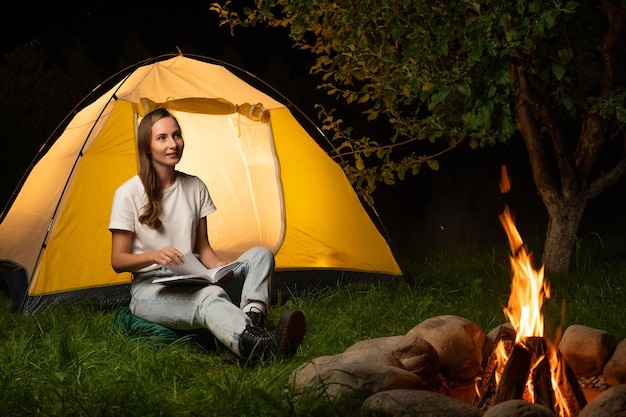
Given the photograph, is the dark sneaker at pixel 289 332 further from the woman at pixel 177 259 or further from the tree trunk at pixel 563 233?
the tree trunk at pixel 563 233

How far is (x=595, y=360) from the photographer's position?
12.6ft

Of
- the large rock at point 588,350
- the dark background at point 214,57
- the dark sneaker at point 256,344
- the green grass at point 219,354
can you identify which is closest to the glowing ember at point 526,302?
the large rock at point 588,350

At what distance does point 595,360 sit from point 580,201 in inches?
102

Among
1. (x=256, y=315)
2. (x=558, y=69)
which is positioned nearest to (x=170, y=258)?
(x=256, y=315)

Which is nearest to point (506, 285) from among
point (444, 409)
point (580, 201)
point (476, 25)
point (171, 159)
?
point (580, 201)

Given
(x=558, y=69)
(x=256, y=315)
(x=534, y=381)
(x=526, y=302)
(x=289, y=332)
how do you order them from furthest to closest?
(x=558, y=69)
(x=256, y=315)
(x=289, y=332)
(x=526, y=302)
(x=534, y=381)

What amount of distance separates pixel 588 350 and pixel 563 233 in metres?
2.50

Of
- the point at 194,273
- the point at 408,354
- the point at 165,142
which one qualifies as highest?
the point at 165,142

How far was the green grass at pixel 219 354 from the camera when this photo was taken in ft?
10.5

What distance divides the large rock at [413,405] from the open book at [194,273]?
132 cm

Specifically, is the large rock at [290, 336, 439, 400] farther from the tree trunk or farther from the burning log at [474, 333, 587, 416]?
the tree trunk

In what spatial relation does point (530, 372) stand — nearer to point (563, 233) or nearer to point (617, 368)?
point (617, 368)

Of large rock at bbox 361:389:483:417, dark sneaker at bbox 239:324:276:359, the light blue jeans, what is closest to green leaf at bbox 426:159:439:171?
the light blue jeans

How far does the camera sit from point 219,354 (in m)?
4.27
